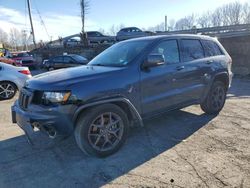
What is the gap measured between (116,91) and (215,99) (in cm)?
302

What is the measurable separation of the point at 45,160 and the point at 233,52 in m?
12.1

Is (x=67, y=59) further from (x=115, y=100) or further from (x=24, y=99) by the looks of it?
(x=115, y=100)

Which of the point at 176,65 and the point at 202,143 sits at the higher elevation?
the point at 176,65

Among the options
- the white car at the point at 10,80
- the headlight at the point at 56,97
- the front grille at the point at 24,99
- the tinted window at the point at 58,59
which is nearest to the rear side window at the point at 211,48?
the headlight at the point at 56,97

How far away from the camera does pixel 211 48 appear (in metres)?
5.72

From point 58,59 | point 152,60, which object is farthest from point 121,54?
point 58,59

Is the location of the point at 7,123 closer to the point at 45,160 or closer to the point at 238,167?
the point at 45,160

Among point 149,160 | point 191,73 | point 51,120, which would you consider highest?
point 191,73

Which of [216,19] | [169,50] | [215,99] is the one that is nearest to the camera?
[169,50]

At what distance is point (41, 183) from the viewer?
330 cm

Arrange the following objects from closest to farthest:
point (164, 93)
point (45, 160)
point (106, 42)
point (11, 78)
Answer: point (45, 160) < point (164, 93) < point (11, 78) < point (106, 42)

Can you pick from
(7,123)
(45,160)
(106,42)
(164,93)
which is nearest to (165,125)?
(164,93)

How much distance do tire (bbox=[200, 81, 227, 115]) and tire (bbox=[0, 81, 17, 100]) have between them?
6.39 metres

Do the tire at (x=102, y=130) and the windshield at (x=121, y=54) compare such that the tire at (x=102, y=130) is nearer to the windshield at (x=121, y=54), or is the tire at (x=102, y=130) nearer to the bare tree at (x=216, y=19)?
the windshield at (x=121, y=54)
